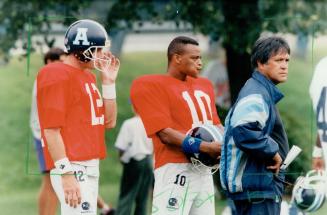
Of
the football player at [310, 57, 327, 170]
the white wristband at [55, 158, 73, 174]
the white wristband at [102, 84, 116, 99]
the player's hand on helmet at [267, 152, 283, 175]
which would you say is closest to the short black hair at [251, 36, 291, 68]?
the football player at [310, 57, 327, 170]

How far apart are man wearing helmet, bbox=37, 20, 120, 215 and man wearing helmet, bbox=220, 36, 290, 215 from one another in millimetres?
1017

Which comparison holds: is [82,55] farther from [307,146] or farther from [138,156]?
[307,146]

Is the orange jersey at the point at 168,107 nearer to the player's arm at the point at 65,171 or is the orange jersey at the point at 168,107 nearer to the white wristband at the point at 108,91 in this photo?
the white wristband at the point at 108,91

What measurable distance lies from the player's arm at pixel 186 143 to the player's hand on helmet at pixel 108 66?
0.56 m

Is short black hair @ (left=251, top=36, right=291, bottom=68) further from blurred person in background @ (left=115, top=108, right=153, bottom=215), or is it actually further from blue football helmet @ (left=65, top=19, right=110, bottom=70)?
blurred person in background @ (left=115, top=108, right=153, bottom=215)

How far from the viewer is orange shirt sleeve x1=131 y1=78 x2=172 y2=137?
29.7 ft

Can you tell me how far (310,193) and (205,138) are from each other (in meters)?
0.94

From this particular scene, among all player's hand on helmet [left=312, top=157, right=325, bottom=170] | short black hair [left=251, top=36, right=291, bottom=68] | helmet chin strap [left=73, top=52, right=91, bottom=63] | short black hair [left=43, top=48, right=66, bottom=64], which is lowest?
player's hand on helmet [left=312, top=157, right=325, bottom=170]

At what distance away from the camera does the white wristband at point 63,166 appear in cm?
859

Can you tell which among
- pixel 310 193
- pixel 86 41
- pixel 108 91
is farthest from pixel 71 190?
pixel 310 193

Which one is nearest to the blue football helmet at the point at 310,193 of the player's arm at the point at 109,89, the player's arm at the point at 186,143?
the player's arm at the point at 186,143

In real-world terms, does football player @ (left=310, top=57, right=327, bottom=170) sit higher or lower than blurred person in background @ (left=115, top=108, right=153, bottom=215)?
higher

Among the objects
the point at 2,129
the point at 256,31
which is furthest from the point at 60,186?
the point at 2,129

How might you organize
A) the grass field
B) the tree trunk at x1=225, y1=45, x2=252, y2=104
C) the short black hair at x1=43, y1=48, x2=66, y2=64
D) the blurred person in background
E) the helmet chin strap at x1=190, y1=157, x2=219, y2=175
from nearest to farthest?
the helmet chin strap at x1=190, y1=157, x2=219, y2=175 → the short black hair at x1=43, y1=48, x2=66, y2=64 → the blurred person in background → the tree trunk at x1=225, y1=45, x2=252, y2=104 → the grass field
